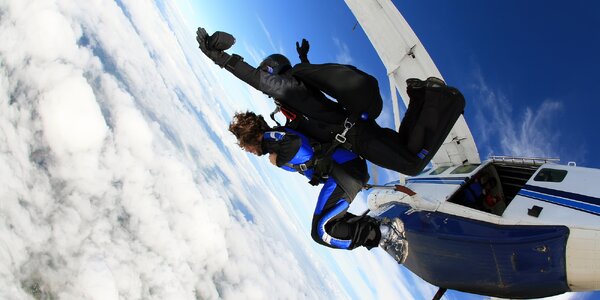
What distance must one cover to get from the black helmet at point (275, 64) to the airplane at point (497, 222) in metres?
2.39

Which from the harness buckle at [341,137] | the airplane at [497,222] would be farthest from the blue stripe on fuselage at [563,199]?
the harness buckle at [341,137]

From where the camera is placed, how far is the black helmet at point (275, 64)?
162 inches

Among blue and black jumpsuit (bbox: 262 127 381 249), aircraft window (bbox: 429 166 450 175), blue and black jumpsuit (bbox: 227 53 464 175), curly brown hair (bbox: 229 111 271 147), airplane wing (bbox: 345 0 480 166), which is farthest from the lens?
aircraft window (bbox: 429 166 450 175)

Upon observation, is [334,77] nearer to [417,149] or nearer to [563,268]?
[417,149]

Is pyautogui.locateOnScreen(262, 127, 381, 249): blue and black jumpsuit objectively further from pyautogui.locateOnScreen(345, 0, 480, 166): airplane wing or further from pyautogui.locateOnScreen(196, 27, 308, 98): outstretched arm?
pyautogui.locateOnScreen(345, 0, 480, 166): airplane wing

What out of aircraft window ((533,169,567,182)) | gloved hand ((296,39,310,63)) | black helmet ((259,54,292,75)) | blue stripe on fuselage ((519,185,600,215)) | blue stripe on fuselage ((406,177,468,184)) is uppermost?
aircraft window ((533,169,567,182))

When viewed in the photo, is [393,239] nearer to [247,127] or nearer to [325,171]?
[325,171]

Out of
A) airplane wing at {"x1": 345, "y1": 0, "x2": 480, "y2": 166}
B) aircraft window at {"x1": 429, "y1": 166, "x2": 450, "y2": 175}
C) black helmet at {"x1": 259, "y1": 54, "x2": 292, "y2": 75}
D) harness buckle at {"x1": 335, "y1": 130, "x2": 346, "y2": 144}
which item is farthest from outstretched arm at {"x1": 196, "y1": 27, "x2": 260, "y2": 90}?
aircraft window at {"x1": 429, "y1": 166, "x2": 450, "y2": 175}

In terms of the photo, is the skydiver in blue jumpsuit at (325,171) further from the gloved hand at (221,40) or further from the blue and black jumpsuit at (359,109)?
the gloved hand at (221,40)

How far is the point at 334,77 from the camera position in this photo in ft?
13.1

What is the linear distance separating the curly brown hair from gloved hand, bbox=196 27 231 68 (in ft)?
2.77

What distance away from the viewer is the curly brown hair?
4.47 meters

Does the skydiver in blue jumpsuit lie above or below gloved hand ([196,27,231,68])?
below

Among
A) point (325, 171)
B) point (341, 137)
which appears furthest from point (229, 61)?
point (325, 171)
